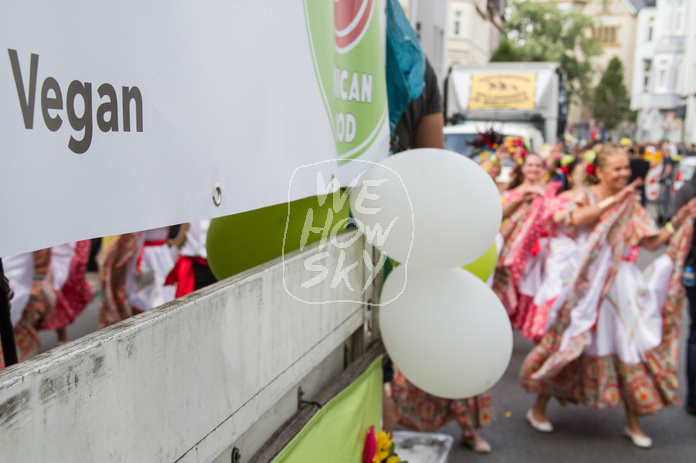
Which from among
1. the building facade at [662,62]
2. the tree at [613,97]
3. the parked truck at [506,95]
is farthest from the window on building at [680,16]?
the parked truck at [506,95]

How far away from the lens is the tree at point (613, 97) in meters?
61.8

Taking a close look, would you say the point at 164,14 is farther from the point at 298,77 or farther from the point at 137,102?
the point at 298,77

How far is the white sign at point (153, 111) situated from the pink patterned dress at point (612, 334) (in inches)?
119

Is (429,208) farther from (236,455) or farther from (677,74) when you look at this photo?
(677,74)

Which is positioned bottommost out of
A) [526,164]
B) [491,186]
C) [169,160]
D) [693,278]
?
[693,278]

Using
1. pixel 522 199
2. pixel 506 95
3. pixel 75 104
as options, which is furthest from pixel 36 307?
pixel 506 95

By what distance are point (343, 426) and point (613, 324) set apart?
2.99m

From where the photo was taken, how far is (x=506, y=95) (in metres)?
14.5

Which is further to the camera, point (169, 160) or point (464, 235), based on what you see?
point (464, 235)

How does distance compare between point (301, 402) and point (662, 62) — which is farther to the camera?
point (662, 62)

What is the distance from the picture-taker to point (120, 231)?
102 centimetres

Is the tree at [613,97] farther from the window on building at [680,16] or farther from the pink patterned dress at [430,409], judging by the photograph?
the pink patterned dress at [430,409]

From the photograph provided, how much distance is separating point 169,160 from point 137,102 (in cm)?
13

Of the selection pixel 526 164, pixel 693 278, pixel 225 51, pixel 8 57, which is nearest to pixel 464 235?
pixel 225 51
